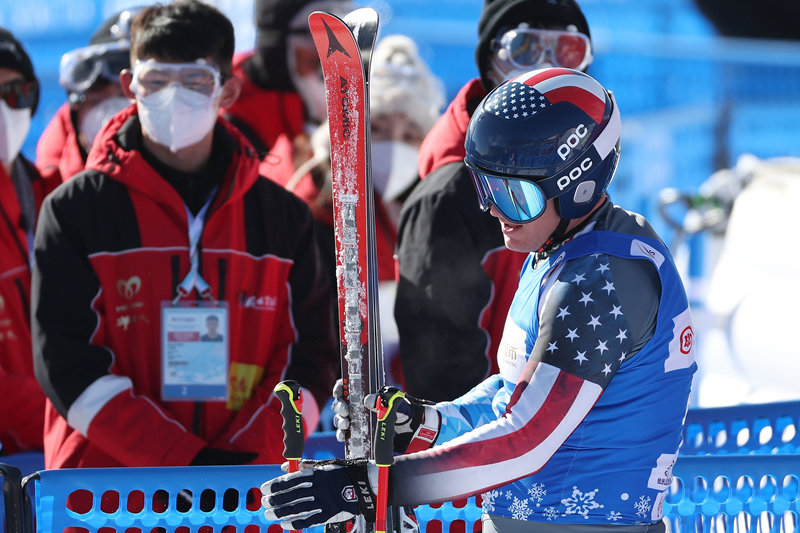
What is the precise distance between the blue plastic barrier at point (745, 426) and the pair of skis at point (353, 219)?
1.52m

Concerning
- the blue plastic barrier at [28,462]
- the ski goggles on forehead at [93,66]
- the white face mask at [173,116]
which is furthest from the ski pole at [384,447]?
the ski goggles on forehead at [93,66]

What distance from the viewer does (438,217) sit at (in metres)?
3.28

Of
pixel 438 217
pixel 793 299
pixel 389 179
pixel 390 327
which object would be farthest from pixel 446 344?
pixel 793 299

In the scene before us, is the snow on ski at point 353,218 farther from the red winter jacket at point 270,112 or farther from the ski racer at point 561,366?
the red winter jacket at point 270,112

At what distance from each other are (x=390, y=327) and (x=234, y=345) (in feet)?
3.67

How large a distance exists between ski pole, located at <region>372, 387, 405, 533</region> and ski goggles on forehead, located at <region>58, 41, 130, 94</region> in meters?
3.04

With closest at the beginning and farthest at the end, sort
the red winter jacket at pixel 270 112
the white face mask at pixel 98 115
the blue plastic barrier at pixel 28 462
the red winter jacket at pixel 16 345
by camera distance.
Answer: the blue plastic barrier at pixel 28 462 < the red winter jacket at pixel 16 345 < the white face mask at pixel 98 115 < the red winter jacket at pixel 270 112

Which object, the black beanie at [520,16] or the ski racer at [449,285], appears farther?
the black beanie at [520,16]

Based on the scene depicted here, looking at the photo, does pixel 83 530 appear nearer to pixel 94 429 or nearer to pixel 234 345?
pixel 94 429

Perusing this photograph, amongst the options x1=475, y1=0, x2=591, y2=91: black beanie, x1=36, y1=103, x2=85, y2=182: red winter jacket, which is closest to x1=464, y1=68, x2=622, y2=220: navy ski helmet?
x1=475, y1=0, x2=591, y2=91: black beanie

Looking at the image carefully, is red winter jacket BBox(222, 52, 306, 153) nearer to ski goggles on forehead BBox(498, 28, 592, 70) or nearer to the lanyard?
ski goggles on forehead BBox(498, 28, 592, 70)

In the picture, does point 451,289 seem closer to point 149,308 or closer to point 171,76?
point 149,308

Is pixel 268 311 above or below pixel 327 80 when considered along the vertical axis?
below

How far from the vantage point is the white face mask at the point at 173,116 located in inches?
132
